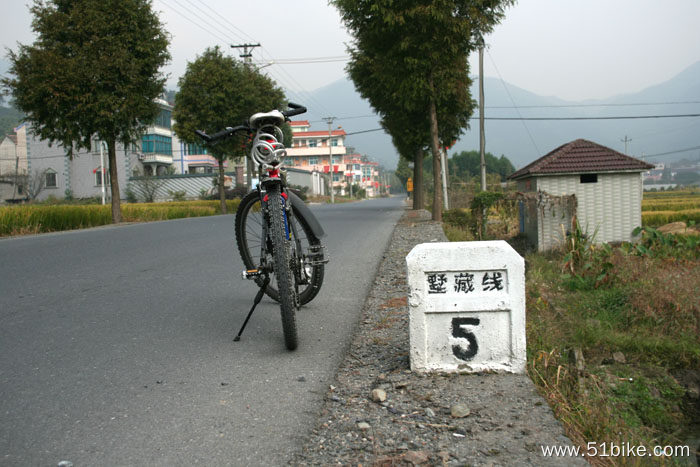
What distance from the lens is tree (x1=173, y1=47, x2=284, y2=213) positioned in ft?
96.6

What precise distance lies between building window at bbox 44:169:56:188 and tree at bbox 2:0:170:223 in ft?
120

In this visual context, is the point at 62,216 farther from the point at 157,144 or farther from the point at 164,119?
the point at 164,119

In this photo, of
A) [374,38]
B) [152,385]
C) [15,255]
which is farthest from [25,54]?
[152,385]

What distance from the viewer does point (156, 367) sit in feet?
11.5

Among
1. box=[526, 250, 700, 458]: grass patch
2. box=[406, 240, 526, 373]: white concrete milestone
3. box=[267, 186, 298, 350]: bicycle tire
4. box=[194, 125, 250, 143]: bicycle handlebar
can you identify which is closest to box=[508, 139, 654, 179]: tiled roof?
box=[526, 250, 700, 458]: grass patch

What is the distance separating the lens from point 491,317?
3.30 metres

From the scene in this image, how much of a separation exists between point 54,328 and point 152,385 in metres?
1.71

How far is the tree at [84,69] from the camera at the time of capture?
58.6 ft

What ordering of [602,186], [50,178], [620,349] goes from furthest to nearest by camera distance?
[50,178]
[602,186]
[620,349]

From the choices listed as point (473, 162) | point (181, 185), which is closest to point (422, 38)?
point (181, 185)

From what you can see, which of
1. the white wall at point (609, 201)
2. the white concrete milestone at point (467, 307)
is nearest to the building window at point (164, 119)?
the white wall at point (609, 201)

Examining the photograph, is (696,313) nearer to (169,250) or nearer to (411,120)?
(169,250)

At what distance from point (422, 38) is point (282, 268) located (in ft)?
50.9

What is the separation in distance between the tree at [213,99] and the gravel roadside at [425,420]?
26.6 metres
